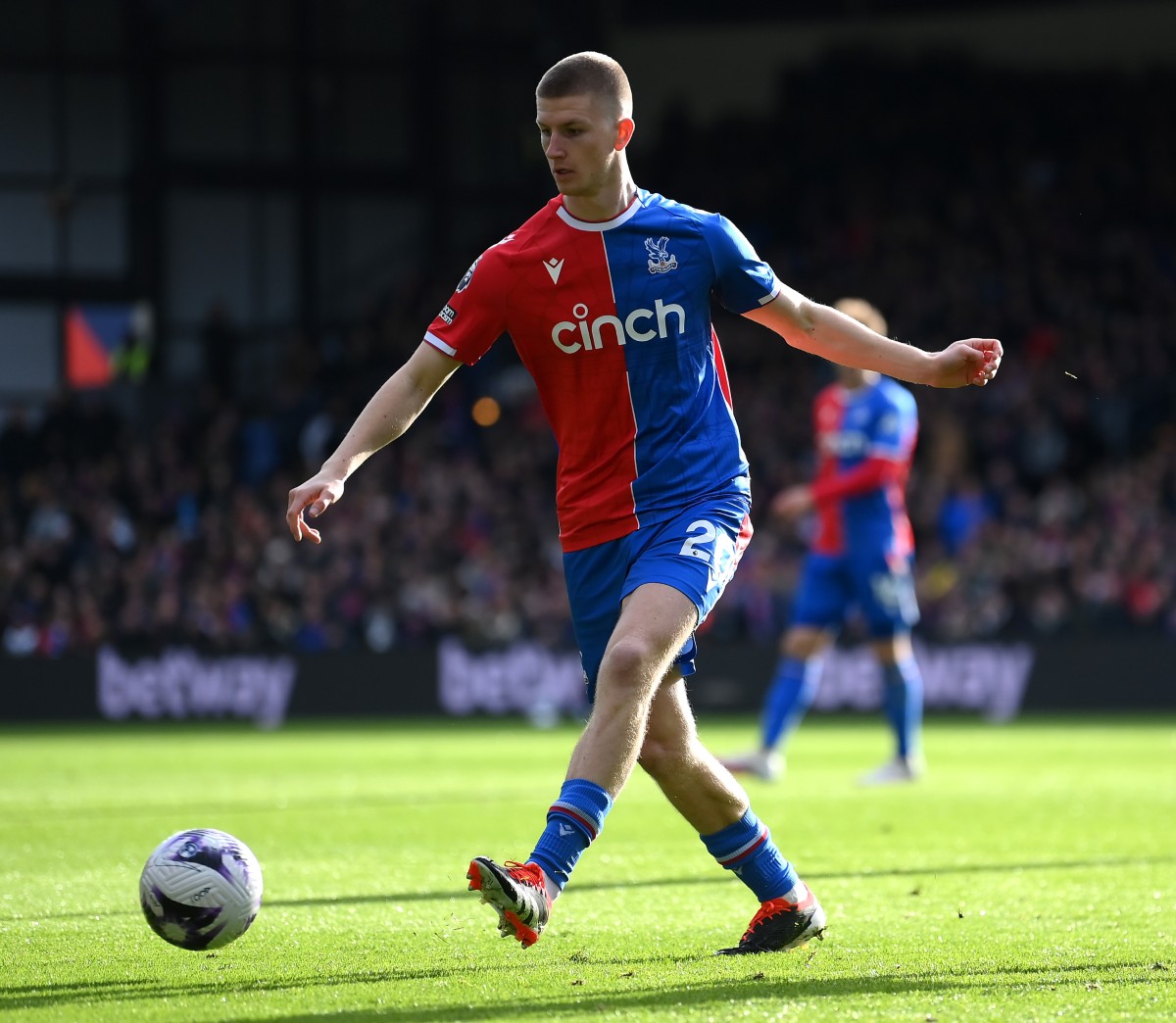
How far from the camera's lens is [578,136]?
201 inches

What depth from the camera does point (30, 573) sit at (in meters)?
21.8

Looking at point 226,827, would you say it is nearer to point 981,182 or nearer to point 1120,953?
point 1120,953

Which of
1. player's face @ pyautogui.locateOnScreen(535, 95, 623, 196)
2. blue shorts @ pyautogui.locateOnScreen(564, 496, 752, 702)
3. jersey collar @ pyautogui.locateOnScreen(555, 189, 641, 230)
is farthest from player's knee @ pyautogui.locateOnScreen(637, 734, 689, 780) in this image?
player's face @ pyautogui.locateOnScreen(535, 95, 623, 196)

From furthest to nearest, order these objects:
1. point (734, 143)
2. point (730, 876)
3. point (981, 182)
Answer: point (734, 143) → point (981, 182) → point (730, 876)

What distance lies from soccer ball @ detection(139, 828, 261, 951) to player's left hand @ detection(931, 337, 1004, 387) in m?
2.37

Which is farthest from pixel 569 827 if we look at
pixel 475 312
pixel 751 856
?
pixel 475 312

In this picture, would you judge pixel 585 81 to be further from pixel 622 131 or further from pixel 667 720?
pixel 667 720

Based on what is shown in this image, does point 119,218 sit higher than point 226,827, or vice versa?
point 119,218

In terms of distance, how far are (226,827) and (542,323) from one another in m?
4.52

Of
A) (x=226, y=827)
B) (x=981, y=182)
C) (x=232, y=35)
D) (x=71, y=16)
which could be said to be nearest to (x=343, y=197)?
(x=232, y=35)

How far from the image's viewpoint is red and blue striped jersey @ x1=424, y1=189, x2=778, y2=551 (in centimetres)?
520

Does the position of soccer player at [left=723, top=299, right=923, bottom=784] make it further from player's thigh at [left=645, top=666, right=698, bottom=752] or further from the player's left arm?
A: player's thigh at [left=645, top=666, right=698, bottom=752]

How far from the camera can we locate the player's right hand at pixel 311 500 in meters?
4.91

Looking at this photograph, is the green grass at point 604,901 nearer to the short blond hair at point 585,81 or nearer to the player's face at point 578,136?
the player's face at point 578,136
